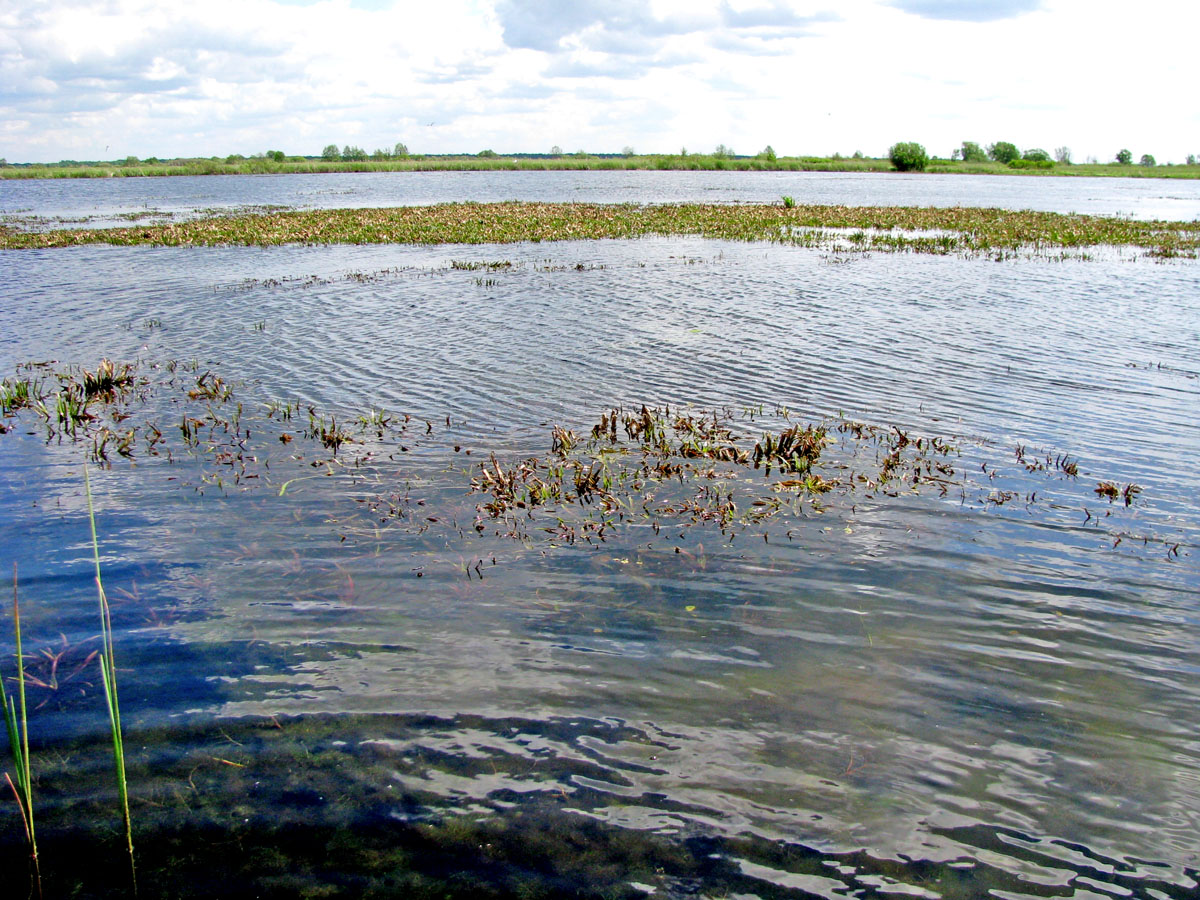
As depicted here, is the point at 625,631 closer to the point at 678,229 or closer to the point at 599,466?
the point at 599,466

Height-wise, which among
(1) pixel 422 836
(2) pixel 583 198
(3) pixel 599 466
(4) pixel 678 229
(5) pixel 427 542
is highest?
(2) pixel 583 198

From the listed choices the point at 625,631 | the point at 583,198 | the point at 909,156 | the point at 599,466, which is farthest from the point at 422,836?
the point at 909,156

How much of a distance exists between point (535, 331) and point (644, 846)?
51.3 ft

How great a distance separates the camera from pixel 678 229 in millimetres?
42812

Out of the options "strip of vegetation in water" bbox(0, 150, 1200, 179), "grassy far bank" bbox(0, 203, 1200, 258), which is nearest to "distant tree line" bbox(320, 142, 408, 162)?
"strip of vegetation in water" bbox(0, 150, 1200, 179)

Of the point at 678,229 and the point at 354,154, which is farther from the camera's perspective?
the point at 354,154

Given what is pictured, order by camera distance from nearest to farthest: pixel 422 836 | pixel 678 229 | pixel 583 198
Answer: pixel 422 836 < pixel 678 229 < pixel 583 198

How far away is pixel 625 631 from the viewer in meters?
6.89

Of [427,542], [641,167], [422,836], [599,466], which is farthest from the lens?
[641,167]

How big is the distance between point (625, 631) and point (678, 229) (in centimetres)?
3857

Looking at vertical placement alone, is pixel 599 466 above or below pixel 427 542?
above

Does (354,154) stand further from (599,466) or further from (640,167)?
(599,466)

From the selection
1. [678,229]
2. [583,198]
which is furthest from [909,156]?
[678,229]

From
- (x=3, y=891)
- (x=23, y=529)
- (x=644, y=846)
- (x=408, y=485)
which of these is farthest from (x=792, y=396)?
(x=3, y=891)
